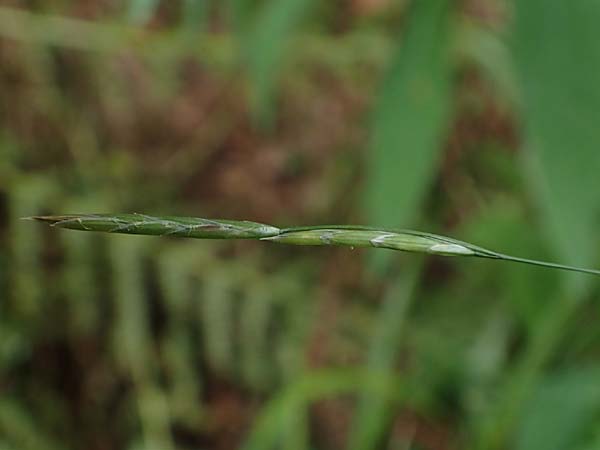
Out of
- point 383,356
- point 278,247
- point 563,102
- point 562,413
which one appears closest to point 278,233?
point 563,102

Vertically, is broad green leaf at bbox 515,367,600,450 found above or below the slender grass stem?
below

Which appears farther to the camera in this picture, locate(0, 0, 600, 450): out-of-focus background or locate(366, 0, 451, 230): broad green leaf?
locate(0, 0, 600, 450): out-of-focus background

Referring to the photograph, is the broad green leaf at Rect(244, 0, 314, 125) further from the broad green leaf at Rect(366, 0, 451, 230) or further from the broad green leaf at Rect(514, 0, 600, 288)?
the broad green leaf at Rect(514, 0, 600, 288)

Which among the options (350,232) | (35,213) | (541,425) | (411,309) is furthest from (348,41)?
(350,232)

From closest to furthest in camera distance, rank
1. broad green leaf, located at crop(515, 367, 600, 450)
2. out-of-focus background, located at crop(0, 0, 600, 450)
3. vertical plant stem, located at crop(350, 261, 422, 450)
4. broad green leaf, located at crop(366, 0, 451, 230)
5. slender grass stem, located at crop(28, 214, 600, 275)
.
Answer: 1. slender grass stem, located at crop(28, 214, 600, 275)
2. broad green leaf, located at crop(515, 367, 600, 450)
3. broad green leaf, located at crop(366, 0, 451, 230)
4. out-of-focus background, located at crop(0, 0, 600, 450)
5. vertical plant stem, located at crop(350, 261, 422, 450)

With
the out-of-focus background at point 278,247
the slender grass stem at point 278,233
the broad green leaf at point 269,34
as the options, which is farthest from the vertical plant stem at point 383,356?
the slender grass stem at point 278,233

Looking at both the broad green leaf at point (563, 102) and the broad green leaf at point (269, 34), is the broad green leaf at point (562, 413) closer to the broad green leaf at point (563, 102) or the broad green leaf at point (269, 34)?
the broad green leaf at point (563, 102)

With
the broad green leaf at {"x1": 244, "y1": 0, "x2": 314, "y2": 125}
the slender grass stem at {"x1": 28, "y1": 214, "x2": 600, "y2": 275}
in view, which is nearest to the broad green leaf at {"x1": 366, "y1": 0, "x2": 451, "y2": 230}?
the broad green leaf at {"x1": 244, "y1": 0, "x2": 314, "y2": 125}
